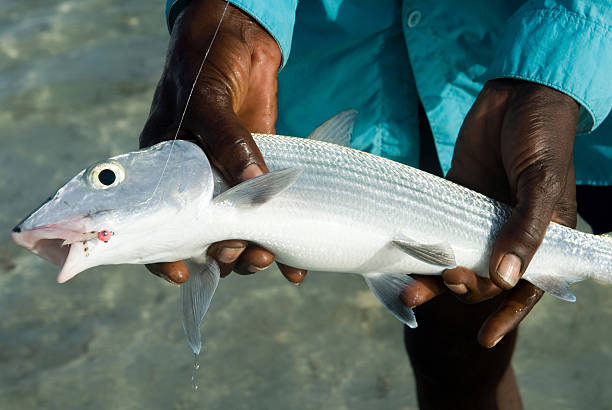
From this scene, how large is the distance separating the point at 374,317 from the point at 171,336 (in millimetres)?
1220

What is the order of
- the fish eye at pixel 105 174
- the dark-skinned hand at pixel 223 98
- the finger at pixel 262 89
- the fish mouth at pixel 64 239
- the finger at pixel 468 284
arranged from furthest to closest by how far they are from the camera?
1. the finger at pixel 262 89
2. the finger at pixel 468 284
3. the dark-skinned hand at pixel 223 98
4. the fish eye at pixel 105 174
5. the fish mouth at pixel 64 239

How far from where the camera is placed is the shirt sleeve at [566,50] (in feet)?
8.14

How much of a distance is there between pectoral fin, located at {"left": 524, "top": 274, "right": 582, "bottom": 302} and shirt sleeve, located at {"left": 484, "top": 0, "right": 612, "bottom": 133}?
25.3 inches

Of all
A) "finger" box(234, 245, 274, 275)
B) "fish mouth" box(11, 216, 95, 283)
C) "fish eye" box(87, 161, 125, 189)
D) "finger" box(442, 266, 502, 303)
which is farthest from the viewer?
"finger" box(442, 266, 502, 303)

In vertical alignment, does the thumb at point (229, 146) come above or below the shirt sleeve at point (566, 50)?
below

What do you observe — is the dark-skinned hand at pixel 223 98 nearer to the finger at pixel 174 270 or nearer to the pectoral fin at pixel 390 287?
the finger at pixel 174 270

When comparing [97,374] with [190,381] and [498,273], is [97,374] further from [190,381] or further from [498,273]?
[498,273]

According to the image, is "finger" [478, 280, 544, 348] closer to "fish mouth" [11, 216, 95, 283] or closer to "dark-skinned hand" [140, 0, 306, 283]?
"dark-skinned hand" [140, 0, 306, 283]

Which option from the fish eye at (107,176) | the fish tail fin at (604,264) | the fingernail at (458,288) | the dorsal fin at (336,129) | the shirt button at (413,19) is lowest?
the fingernail at (458,288)

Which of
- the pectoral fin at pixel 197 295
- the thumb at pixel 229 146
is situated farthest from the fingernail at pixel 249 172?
the pectoral fin at pixel 197 295

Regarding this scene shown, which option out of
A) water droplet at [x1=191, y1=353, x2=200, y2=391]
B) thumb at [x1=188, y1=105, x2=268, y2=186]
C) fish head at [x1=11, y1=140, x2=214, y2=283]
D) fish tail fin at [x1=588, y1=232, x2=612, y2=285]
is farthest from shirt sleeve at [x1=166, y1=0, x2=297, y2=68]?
water droplet at [x1=191, y1=353, x2=200, y2=391]

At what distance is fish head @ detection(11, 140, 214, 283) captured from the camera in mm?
1978

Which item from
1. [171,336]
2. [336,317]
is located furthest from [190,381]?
[336,317]

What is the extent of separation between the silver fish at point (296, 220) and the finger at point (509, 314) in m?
0.13
